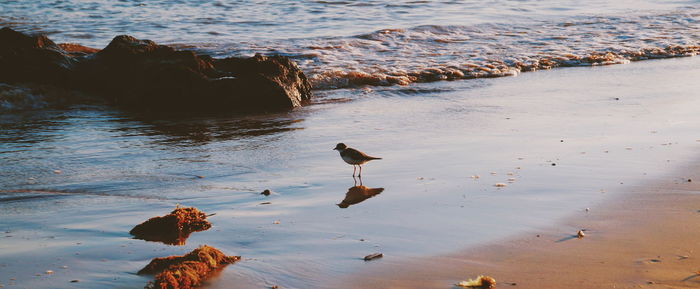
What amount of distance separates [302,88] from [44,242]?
649cm

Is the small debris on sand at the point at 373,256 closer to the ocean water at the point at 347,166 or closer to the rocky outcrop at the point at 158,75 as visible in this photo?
the ocean water at the point at 347,166

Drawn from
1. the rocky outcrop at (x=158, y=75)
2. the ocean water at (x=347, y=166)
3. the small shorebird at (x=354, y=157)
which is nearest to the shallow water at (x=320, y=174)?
the ocean water at (x=347, y=166)

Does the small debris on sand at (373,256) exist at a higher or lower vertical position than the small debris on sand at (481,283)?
lower

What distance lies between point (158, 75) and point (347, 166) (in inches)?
170

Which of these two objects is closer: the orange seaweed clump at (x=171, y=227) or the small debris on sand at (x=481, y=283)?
the small debris on sand at (x=481, y=283)

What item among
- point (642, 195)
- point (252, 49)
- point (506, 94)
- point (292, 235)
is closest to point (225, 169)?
point (292, 235)

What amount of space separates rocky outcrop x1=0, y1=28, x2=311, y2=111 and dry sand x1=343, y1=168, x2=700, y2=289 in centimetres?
587

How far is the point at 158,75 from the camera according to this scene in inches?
399

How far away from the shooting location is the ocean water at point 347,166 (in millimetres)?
4461

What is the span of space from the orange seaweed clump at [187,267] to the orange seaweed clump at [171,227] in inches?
21.1

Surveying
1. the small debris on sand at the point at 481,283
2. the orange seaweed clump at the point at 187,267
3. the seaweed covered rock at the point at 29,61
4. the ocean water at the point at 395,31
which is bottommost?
the ocean water at the point at 395,31

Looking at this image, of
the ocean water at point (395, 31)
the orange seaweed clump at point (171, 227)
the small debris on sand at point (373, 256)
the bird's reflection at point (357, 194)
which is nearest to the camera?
the small debris on sand at point (373, 256)

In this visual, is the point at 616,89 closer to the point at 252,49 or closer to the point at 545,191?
the point at 545,191

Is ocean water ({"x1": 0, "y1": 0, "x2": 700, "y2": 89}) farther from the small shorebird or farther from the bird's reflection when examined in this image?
the bird's reflection
